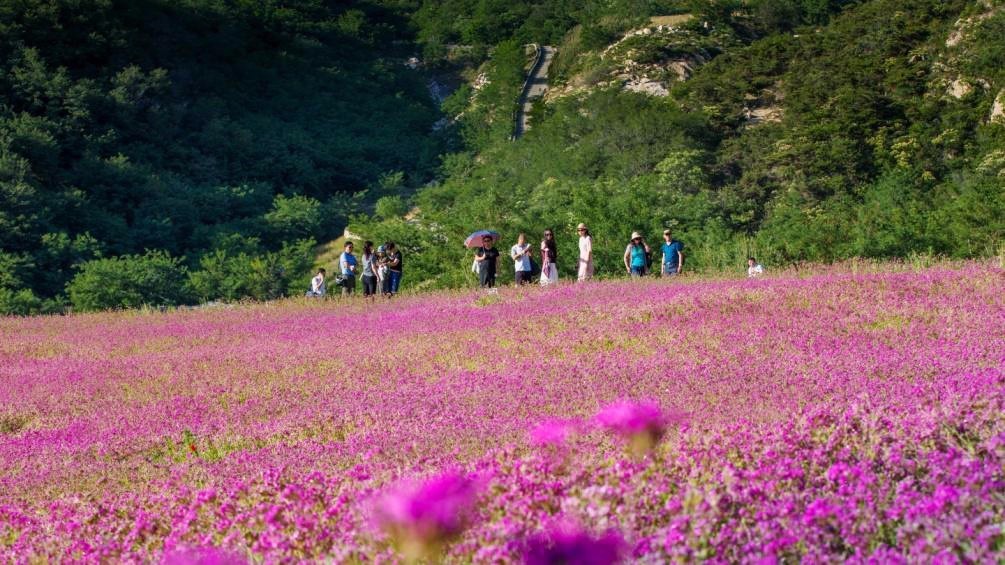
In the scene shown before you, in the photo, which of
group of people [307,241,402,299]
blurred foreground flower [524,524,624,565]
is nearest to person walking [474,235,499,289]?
group of people [307,241,402,299]

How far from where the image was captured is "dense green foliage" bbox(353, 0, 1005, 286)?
32312 mm

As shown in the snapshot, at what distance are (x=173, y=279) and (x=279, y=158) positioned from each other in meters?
37.0

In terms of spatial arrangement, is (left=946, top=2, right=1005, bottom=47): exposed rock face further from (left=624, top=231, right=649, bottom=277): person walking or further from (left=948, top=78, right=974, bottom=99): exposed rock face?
(left=624, top=231, right=649, bottom=277): person walking

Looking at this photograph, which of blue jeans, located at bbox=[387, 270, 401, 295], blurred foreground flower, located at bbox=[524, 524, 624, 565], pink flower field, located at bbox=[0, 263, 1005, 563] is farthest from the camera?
blue jeans, located at bbox=[387, 270, 401, 295]

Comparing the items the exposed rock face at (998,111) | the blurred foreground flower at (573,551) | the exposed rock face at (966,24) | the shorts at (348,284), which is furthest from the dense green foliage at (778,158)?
the blurred foreground flower at (573,551)

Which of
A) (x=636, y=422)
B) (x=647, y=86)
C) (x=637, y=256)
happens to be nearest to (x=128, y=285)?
(x=637, y=256)

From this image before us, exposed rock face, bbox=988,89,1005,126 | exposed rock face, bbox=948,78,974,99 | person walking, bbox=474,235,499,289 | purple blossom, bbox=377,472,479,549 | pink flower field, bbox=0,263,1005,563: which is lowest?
person walking, bbox=474,235,499,289

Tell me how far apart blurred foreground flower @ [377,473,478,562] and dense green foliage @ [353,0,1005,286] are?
2339 centimetres

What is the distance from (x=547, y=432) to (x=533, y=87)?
9115 centimetres

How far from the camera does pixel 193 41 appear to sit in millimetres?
90625

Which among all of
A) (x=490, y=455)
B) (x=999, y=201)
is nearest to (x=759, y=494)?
(x=490, y=455)

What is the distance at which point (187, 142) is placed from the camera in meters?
77.5

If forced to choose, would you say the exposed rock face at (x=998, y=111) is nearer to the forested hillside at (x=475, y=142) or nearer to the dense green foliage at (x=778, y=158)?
the forested hillside at (x=475, y=142)

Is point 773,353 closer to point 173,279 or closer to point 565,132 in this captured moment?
point 173,279
